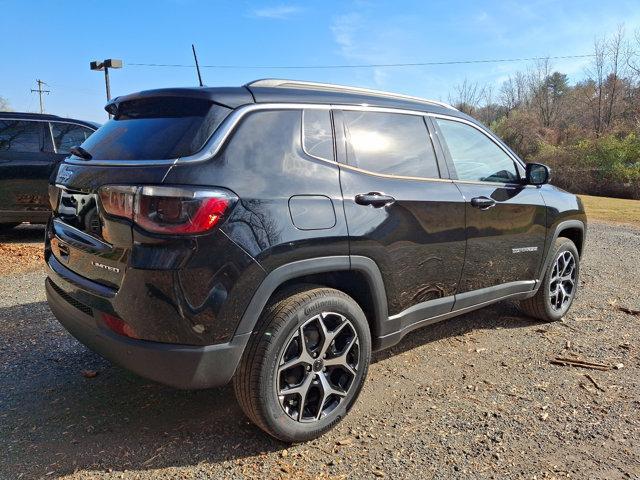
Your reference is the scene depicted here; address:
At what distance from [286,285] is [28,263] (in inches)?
Answer: 221

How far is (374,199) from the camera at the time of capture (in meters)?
2.94

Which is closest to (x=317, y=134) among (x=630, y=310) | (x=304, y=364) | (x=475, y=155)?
(x=304, y=364)

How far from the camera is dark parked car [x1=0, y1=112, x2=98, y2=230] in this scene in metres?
7.59

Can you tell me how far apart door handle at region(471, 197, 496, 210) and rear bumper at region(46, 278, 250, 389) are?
6.74 feet

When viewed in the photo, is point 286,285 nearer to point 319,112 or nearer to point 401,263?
point 401,263

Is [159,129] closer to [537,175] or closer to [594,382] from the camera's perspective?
[537,175]

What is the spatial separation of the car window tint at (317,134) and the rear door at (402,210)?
8cm

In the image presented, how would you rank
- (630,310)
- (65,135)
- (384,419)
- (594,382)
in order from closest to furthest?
(384,419) < (594,382) < (630,310) < (65,135)

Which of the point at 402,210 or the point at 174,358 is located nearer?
the point at 174,358

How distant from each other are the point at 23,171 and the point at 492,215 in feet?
23.1

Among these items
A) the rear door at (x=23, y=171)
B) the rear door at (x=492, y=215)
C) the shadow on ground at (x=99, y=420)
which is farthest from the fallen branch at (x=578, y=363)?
the rear door at (x=23, y=171)

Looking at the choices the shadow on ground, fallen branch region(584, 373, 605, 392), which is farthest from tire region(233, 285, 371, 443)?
fallen branch region(584, 373, 605, 392)

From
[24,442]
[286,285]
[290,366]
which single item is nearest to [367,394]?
[290,366]

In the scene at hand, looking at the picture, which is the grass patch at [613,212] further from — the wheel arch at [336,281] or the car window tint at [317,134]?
the car window tint at [317,134]
